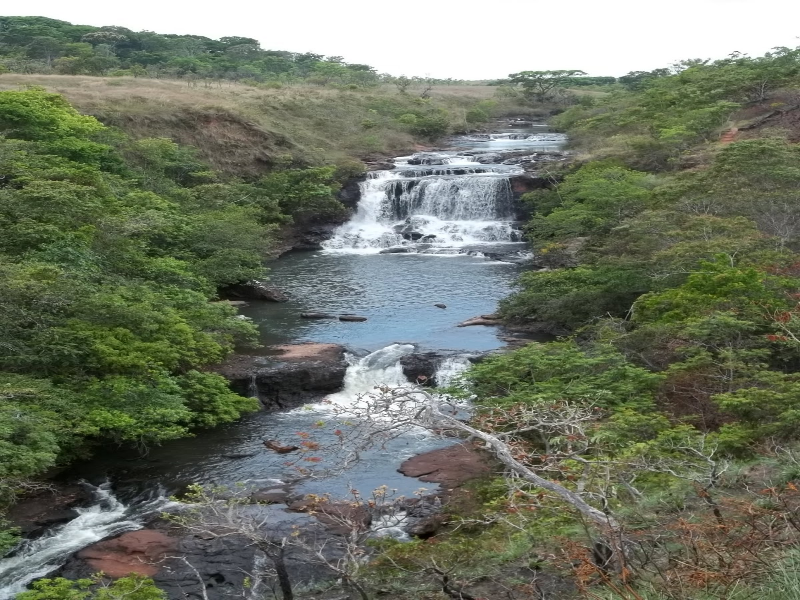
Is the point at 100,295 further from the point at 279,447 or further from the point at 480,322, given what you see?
the point at 480,322

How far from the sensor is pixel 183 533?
11922 millimetres

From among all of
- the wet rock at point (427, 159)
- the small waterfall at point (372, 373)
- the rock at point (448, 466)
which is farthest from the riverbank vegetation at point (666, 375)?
the wet rock at point (427, 159)

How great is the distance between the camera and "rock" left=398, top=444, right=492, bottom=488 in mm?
13891

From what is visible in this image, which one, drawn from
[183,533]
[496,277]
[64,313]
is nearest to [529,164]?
[496,277]

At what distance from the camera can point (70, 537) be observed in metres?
12.1

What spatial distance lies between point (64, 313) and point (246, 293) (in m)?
10.4

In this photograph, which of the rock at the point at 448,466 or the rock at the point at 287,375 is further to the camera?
the rock at the point at 287,375

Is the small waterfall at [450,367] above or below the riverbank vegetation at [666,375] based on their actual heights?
below

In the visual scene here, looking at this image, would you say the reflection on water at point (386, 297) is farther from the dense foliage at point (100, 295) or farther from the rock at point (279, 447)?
the rock at point (279, 447)

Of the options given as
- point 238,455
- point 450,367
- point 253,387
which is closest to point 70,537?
point 238,455

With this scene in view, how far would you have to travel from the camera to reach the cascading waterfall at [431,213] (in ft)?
114

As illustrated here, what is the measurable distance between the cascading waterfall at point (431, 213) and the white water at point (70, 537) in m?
21.2

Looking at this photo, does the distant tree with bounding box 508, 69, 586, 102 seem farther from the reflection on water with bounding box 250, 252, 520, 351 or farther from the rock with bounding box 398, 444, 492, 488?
the rock with bounding box 398, 444, 492, 488

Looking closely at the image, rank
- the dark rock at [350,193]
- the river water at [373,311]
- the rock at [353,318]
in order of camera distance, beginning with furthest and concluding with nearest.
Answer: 1. the dark rock at [350,193]
2. the rock at [353,318]
3. the river water at [373,311]
